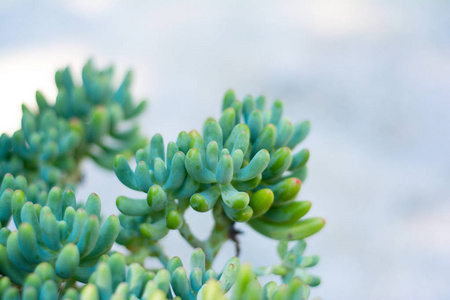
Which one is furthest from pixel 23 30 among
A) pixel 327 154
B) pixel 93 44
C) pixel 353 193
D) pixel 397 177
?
pixel 397 177

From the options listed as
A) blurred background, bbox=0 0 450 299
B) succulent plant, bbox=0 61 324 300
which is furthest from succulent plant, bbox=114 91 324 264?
blurred background, bbox=0 0 450 299

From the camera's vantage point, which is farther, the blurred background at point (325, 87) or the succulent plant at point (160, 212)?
the blurred background at point (325, 87)

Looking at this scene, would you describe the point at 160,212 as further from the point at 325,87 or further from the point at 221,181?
the point at 325,87

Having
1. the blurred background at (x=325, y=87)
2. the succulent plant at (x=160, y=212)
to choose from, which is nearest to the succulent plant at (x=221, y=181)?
the succulent plant at (x=160, y=212)

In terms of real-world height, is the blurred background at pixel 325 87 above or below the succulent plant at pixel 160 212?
above

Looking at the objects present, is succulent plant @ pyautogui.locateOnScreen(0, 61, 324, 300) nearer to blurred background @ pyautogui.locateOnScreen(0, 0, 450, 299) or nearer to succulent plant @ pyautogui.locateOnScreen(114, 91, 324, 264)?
succulent plant @ pyautogui.locateOnScreen(114, 91, 324, 264)

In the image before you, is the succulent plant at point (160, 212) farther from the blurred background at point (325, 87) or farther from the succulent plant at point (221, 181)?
the blurred background at point (325, 87)

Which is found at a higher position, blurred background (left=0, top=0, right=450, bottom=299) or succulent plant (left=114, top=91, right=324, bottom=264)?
blurred background (left=0, top=0, right=450, bottom=299)
